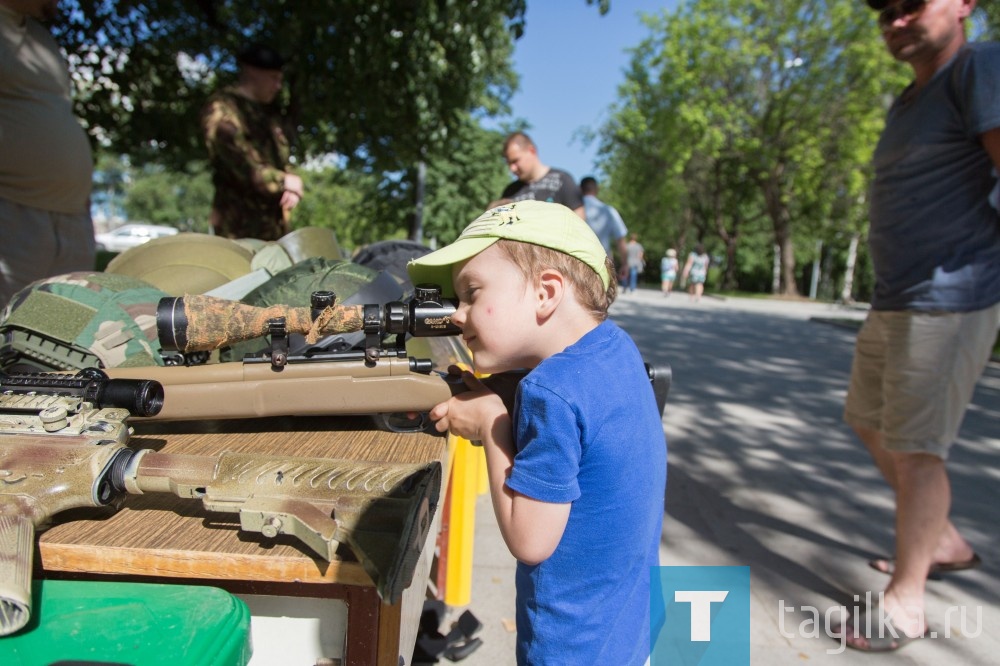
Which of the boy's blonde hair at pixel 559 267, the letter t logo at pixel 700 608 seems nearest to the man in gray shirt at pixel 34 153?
the boy's blonde hair at pixel 559 267

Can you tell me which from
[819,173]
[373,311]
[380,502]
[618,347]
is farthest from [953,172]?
[819,173]

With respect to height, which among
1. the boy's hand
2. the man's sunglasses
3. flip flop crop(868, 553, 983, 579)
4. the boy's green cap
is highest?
the man's sunglasses

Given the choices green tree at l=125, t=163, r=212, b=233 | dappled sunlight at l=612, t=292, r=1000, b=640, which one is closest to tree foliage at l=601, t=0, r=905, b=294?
dappled sunlight at l=612, t=292, r=1000, b=640

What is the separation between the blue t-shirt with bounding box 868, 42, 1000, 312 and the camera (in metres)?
2.16

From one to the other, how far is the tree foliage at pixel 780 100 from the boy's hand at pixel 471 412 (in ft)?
88.4

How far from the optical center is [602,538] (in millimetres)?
1246

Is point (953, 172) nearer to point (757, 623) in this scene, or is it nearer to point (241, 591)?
point (757, 623)

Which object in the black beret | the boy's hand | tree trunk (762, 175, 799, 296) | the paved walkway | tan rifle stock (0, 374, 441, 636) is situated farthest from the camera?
tree trunk (762, 175, 799, 296)

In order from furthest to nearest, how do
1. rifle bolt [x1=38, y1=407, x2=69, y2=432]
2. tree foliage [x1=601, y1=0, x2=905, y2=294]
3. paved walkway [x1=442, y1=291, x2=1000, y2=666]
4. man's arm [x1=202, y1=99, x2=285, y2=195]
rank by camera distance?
tree foliage [x1=601, y1=0, x2=905, y2=294]
man's arm [x1=202, y1=99, x2=285, y2=195]
paved walkway [x1=442, y1=291, x2=1000, y2=666]
rifle bolt [x1=38, y1=407, x2=69, y2=432]

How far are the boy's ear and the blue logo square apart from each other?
3.85 feet

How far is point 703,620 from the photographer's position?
227 centimetres

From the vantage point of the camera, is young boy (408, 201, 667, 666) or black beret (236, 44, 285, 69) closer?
young boy (408, 201, 667, 666)

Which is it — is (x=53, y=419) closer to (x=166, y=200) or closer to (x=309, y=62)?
(x=309, y=62)

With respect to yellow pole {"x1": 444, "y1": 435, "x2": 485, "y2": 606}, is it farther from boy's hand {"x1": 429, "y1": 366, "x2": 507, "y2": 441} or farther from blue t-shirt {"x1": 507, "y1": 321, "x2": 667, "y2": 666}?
blue t-shirt {"x1": 507, "y1": 321, "x2": 667, "y2": 666}
